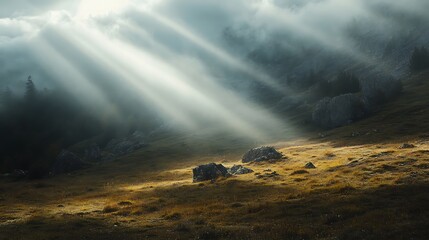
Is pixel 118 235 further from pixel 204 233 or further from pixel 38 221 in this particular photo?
pixel 38 221

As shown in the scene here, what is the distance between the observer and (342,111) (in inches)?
5664

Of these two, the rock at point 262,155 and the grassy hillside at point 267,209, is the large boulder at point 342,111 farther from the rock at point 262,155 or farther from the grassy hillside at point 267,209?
the grassy hillside at point 267,209

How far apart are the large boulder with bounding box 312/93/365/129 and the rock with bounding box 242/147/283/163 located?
60.3m

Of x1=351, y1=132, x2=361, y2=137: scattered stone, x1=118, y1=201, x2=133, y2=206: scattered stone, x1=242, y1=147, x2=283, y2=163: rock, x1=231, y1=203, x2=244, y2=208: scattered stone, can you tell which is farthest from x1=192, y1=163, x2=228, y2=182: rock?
x1=351, y1=132, x2=361, y2=137: scattered stone

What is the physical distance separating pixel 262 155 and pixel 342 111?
215 feet

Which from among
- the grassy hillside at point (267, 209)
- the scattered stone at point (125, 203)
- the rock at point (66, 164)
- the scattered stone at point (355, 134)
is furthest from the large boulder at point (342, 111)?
the scattered stone at point (125, 203)

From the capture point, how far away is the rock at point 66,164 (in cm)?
12800

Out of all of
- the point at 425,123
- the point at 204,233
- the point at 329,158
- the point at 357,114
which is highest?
the point at 357,114

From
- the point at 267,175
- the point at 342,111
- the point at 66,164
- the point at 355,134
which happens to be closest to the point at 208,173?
the point at 267,175

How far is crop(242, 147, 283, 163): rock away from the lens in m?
87.9

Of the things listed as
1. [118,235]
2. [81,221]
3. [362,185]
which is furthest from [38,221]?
[362,185]

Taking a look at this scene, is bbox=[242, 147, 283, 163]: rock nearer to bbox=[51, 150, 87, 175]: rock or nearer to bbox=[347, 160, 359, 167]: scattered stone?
bbox=[347, 160, 359, 167]: scattered stone

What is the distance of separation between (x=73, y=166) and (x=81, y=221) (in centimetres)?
10001

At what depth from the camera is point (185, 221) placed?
1359 inches
